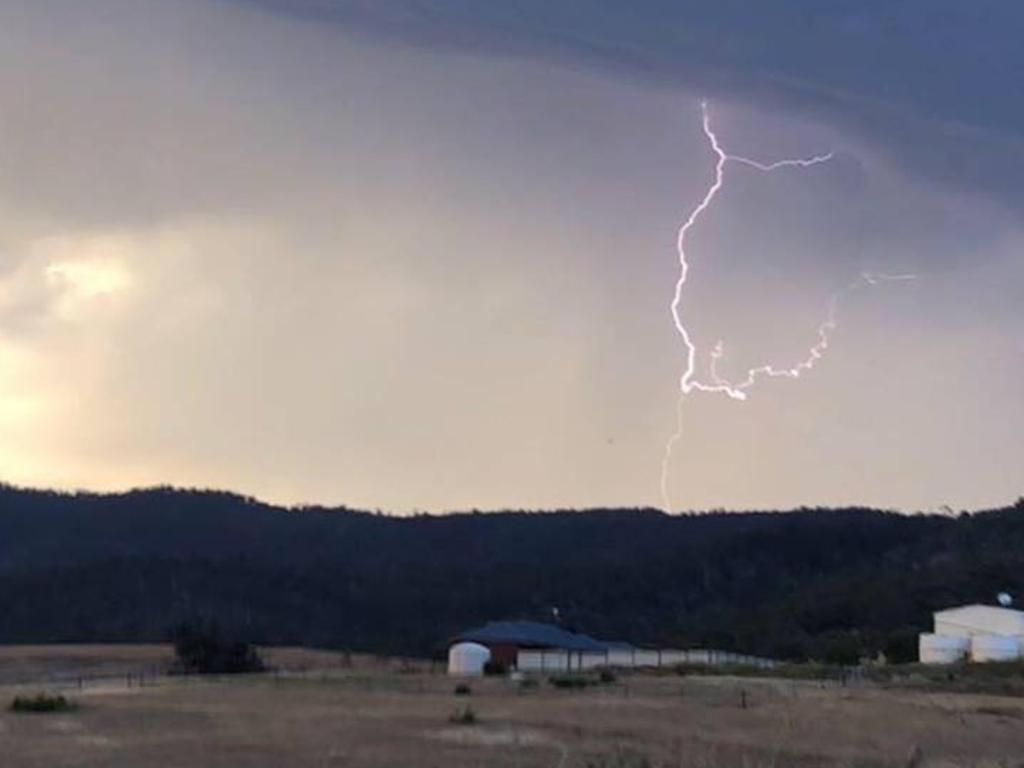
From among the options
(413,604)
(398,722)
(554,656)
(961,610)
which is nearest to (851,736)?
(398,722)

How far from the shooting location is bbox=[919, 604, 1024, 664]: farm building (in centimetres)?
10506

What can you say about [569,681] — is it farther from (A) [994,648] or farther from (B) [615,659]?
(A) [994,648]

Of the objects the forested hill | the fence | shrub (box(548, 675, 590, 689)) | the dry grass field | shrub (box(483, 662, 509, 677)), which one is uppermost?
the forested hill

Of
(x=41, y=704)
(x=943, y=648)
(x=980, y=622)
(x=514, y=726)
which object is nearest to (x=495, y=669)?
(x=943, y=648)

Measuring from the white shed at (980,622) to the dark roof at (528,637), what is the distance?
20.3 m

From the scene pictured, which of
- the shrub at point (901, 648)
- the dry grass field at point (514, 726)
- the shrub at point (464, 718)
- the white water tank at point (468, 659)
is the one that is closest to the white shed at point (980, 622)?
the shrub at point (901, 648)

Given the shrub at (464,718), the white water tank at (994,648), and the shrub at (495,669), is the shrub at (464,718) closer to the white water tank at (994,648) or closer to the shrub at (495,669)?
the shrub at (495,669)

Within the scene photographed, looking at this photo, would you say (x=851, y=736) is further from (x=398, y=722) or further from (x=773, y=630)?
(x=773, y=630)

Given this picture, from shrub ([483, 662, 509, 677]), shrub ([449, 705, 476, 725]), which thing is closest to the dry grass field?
shrub ([449, 705, 476, 725])

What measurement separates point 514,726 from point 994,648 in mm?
60835

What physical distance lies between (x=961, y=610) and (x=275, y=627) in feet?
235

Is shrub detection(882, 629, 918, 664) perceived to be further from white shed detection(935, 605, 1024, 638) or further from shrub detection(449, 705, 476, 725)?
shrub detection(449, 705, 476, 725)

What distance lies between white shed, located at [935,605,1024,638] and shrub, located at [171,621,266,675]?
39837 millimetres

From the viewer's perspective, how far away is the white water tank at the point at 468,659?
99500 millimetres
